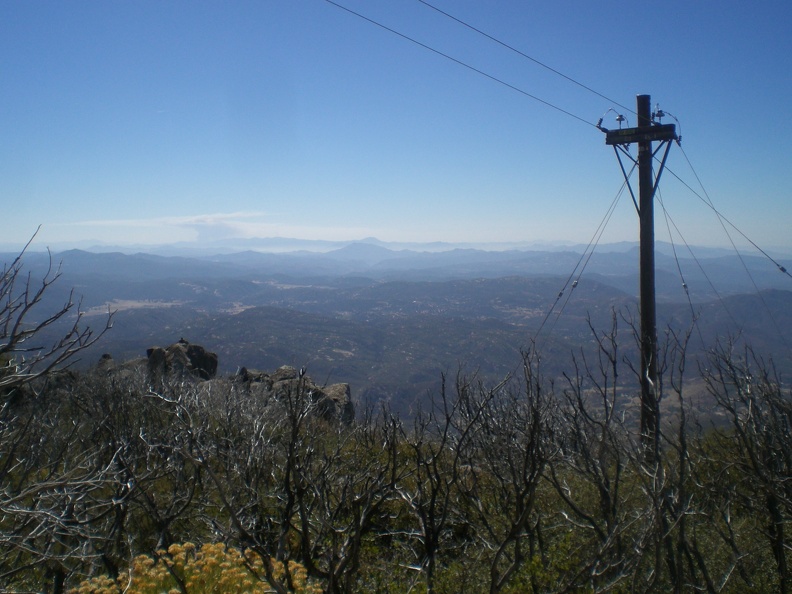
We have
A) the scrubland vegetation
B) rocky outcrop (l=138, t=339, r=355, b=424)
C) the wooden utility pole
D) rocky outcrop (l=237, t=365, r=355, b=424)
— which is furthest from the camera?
rocky outcrop (l=138, t=339, r=355, b=424)

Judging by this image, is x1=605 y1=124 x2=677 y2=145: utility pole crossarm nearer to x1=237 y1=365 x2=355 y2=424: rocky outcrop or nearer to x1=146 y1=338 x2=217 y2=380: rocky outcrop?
x1=237 y1=365 x2=355 y2=424: rocky outcrop

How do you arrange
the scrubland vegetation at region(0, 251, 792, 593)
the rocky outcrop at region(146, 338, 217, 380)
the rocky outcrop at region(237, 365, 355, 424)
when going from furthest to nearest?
the rocky outcrop at region(146, 338, 217, 380), the rocky outcrop at region(237, 365, 355, 424), the scrubland vegetation at region(0, 251, 792, 593)

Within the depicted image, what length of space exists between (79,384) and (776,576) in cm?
1776

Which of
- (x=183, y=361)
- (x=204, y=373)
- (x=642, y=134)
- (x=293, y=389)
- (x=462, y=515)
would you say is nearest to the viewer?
(x=462, y=515)

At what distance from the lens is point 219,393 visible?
1552 centimetres

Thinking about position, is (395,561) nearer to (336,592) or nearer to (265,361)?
(336,592)

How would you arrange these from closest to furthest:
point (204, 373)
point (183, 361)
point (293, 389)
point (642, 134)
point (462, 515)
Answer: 1. point (462, 515)
2. point (642, 134)
3. point (293, 389)
4. point (183, 361)
5. point (204, 373)

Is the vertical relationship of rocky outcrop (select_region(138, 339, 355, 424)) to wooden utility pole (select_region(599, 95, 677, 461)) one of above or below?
below

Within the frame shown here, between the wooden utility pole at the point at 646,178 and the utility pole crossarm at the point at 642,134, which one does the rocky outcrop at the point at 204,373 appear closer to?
the wooden utility pole at the point at 646,178

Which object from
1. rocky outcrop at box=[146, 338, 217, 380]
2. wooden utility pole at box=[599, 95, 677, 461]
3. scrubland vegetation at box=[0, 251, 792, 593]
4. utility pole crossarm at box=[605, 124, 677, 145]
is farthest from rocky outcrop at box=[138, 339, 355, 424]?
utility pole crossarm at box=[605, 124, 677, 145]

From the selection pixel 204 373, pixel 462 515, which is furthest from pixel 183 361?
pixel 462 515

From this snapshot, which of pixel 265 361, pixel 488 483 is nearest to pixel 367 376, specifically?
pixel 265 361

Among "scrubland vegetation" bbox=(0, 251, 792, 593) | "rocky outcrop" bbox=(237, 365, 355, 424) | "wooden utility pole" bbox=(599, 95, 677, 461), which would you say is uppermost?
"wooden utility pole" bbox=(599, 95, 677, 461)

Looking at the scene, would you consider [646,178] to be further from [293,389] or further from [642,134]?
[293,389]
